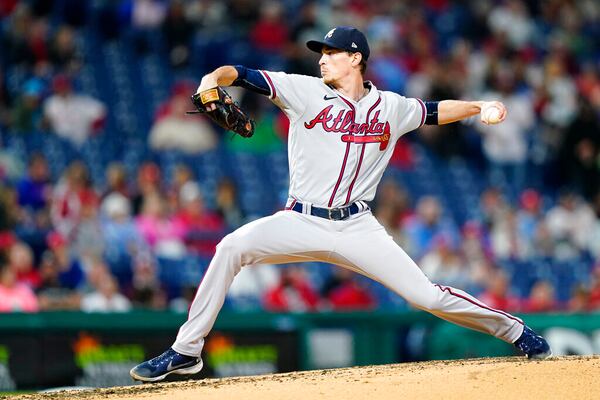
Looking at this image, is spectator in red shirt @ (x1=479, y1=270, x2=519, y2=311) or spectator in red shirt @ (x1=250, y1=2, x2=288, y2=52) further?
spectator in red shirt @ (x1=250, y1=2, x2=288, y2=52)

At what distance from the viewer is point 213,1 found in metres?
14.6

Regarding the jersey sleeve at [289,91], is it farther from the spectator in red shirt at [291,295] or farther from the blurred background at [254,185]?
the spectator in red shirt at [291,295]

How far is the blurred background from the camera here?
9.77 m

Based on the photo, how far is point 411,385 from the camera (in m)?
5.96

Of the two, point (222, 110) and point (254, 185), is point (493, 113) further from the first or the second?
point (254, 185)

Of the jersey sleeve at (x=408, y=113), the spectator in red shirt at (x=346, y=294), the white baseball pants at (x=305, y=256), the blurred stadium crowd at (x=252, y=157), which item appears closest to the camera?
the white baseball pants at (x=305, y=256)

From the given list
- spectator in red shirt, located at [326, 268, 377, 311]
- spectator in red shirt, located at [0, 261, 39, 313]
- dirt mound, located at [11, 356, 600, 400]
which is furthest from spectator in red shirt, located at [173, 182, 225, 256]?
dirt mound, located at [11, 356, 600, 400]

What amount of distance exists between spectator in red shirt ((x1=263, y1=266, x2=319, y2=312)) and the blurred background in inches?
0.8

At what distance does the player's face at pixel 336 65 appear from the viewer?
A: 6.35 meters

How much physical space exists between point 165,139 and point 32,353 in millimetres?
4256

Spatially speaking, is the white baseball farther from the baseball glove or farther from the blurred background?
the blurred background

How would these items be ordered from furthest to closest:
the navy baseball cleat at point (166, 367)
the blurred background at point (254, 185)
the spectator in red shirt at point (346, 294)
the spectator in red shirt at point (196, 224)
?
the spectator in red shirt at point (196, 224), the spectator in red shirt at point (346, 294), the blurred background at point (254, 185), the navy baseball cleat at point (166, 367)

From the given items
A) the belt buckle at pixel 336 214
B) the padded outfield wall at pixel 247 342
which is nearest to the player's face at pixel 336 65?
the belt buckle at pixel 336 214

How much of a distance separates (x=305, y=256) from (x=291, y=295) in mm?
4872
